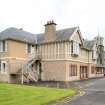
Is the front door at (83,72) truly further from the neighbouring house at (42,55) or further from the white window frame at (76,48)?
the white window frame at (76,48)

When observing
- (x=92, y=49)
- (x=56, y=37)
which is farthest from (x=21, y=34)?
(x=92, y=49)

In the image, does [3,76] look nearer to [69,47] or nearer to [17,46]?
[17,46]

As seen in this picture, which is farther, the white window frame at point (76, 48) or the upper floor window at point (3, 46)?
the white window frame at point (76, 48)

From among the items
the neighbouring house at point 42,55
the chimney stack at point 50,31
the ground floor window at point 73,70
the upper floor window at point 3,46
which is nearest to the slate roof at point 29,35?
the neighbouring house at point 42,55

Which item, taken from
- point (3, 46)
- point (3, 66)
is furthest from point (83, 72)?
point (3, 46)

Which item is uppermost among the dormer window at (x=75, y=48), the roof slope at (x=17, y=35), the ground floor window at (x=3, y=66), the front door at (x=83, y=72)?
the roof slope at (x=17, y=35)

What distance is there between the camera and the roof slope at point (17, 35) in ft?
122

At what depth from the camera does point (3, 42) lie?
1455 inches

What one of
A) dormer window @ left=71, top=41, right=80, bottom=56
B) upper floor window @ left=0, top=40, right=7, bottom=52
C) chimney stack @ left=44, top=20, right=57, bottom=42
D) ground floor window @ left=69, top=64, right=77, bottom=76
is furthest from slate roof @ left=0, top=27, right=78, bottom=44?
ground floor window @ left=69, top=64, right=77, bottom=76

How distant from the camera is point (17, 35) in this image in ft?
127

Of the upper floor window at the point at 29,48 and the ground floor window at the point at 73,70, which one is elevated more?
the upper floor window at the point at 29,48

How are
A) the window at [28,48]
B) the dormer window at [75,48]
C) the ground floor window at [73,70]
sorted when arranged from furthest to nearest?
the window at [28,48] → the dormer window at [75,48] → the ground floor window at [73,70]

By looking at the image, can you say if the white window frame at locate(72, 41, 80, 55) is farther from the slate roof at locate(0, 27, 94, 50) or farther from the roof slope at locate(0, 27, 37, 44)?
the roof slope at locate(0, 27, 37, 44)

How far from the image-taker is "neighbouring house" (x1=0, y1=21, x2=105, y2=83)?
1430 inches
